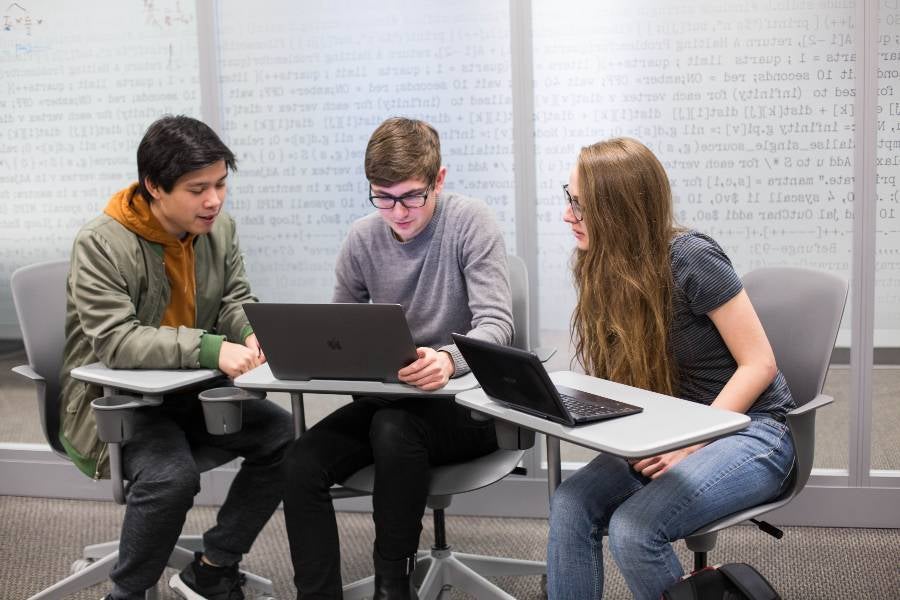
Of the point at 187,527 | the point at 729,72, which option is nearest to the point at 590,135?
the point at 729,72

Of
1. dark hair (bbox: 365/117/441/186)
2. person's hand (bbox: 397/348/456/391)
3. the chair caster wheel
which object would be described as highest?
dark hair (bbox: 365/117/441/186)

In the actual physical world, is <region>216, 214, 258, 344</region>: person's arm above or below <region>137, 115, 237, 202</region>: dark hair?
below

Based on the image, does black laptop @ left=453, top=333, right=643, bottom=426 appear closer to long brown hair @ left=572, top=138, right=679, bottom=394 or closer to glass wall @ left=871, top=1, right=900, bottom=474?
long brown hair @ left=572, top=138, right=679, bottom=394

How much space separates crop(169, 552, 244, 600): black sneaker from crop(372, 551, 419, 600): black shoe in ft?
2.05

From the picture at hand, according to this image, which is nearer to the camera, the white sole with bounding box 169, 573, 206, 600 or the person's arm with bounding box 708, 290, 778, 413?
the person's arm with bounding box 708, 290, 778, 413

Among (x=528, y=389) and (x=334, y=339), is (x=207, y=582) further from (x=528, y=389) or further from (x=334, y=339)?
(x=528, y=389)

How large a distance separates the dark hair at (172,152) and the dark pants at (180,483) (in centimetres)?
57

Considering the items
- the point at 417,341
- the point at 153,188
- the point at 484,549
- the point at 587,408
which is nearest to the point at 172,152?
the point at 153,188

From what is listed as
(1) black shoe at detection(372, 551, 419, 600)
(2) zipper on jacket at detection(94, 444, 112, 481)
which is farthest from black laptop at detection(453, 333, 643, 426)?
(2) zipper on jacket at detection(94, 444, 112, 481)

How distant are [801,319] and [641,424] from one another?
653mm

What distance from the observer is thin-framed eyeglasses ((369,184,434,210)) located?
7.50 feet

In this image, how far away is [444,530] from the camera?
2.53m

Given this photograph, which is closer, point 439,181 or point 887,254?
point 439,181

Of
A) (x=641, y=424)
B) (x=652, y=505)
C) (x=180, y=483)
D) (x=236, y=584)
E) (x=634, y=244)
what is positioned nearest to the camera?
(x=641, y=424)
